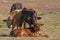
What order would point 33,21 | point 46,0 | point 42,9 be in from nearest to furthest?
point 33,21 < point 42,9 < point 46,0

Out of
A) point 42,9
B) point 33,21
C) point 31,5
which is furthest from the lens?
point 31,5

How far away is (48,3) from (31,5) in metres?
2.17

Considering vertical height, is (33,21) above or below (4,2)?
above

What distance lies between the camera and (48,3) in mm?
33094

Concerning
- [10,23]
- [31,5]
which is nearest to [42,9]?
[31,5]

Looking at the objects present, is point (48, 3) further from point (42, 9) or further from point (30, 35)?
point (30, 35)

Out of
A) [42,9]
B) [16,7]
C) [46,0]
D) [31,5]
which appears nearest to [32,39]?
[16,7]

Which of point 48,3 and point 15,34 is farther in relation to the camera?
point 48,3

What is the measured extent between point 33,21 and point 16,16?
974 mm

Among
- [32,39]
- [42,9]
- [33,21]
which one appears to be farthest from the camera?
[42,9]

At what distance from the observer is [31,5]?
3195 centimetres

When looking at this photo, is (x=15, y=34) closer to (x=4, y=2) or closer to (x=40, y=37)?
(x=40, y=37)

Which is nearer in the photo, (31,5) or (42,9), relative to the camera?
(42,9)

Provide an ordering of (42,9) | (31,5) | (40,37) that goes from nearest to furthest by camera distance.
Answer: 1. (40,37)
2. (42,9)
3. (31,5)
